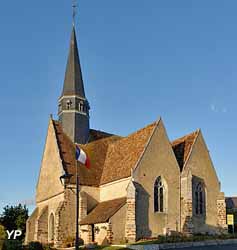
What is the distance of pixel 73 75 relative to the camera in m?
43.5

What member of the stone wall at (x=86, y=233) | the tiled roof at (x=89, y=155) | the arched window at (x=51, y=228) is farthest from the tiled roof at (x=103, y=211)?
the arched window at (x=51, y=228)

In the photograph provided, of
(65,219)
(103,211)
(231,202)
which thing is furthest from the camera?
(231,202)

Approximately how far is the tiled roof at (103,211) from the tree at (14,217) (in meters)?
14.7

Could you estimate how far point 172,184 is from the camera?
1346 inches

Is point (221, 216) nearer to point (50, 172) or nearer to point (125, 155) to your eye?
point (125, 155)

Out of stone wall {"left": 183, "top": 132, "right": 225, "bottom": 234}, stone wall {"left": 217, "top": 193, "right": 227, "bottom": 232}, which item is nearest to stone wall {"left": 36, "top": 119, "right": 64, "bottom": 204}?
stone wall {"left": 183, "top": 132, "right": 225, "bottom": 234}

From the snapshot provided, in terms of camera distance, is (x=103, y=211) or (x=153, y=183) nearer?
(x=103, y=211)

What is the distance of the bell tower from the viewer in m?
40.5

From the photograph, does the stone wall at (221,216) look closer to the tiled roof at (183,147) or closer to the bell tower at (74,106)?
the tiled roof at (183,147)

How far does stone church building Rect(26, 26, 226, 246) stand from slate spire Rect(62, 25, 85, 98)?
2.75 metres

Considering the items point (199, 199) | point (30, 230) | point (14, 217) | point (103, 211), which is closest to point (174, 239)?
point (103, 211)

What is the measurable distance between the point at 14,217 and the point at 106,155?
14.8m

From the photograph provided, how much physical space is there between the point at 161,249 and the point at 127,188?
5.57 meters

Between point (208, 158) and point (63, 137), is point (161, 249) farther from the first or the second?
point (63, 137)
